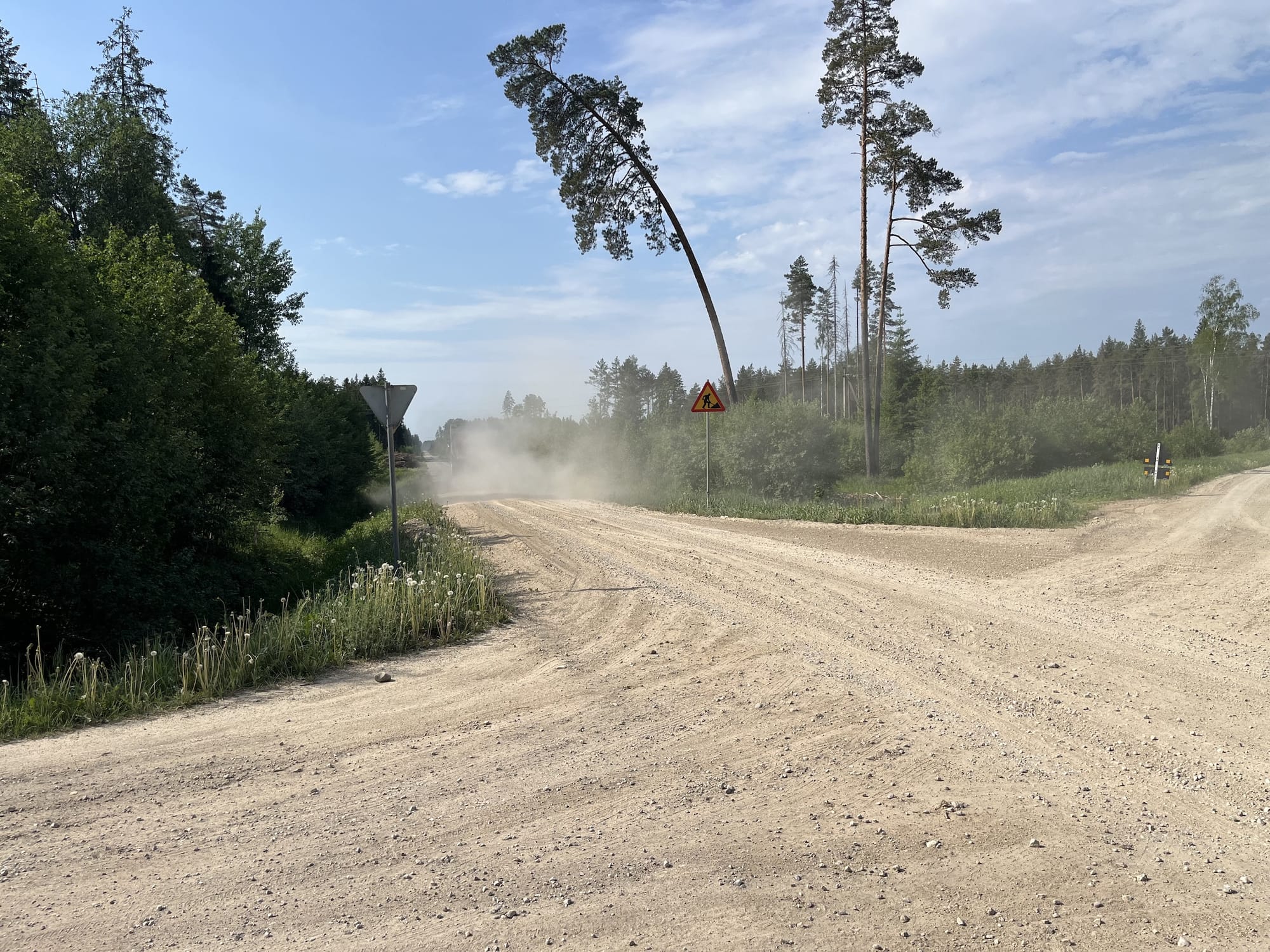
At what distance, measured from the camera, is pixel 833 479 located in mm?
24594

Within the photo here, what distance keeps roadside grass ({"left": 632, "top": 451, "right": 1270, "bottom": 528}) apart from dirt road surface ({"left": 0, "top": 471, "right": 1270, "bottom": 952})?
746 centimetres

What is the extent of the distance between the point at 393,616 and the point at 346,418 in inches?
1562

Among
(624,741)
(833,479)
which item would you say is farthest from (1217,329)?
(624,741)

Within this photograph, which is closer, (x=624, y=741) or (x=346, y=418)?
(x=624, y=741)

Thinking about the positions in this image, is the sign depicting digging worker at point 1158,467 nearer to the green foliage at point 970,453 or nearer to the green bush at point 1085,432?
the green foliage at point 970,453

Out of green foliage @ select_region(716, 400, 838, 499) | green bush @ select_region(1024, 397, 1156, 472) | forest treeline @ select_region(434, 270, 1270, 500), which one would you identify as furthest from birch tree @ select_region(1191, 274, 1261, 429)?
green foliage @ select_region(716, 400, 838, 499)

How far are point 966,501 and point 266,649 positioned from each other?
14858 mm

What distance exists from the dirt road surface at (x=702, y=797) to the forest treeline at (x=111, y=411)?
18.1ft

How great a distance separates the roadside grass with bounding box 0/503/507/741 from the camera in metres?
6.23

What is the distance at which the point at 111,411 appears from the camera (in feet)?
38.1

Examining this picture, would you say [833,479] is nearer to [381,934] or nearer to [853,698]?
[853,698]

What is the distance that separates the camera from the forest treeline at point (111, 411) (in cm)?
980

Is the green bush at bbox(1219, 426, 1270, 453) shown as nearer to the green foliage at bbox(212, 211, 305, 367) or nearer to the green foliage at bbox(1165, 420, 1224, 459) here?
the green foliage at bbox(1165, 420, 1224, 459)

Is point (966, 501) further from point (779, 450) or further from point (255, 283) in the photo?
point (255, 283)
